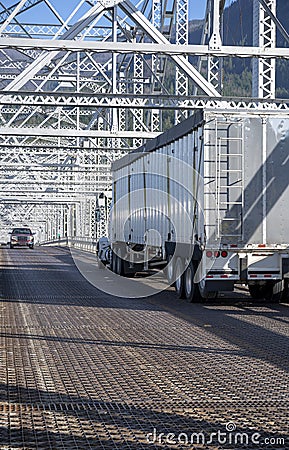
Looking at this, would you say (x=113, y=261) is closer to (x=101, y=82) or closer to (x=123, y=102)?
(x=123, y=102)

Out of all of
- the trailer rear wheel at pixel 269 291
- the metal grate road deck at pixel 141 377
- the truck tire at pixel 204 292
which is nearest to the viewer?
the metal grate road deck at pixel 141 377

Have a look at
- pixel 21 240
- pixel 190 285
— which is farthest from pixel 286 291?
pixel 21 240

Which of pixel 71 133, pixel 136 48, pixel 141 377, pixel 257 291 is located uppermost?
pixel 136 48

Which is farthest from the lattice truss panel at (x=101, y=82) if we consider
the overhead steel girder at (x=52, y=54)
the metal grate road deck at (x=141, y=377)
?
the metal grate road deck at (x=141, y=377)

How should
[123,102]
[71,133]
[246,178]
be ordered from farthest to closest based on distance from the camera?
[71,133], [123,102], [246,178]

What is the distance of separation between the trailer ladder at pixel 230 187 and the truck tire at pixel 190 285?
157 centimetres

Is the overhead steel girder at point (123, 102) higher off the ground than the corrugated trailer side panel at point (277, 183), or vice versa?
the overhead steel girder at point (123, 102)

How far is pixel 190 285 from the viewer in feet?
65.0

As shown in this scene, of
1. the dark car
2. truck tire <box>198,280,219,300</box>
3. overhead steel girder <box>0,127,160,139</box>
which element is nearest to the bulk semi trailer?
truck tire <box>198,280,219,300</box>

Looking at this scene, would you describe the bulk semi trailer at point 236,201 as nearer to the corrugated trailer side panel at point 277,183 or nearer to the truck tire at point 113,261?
the corrugated trailer side panel at point 277,183

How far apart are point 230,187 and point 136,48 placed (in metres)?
5.30

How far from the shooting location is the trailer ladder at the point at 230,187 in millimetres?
18344

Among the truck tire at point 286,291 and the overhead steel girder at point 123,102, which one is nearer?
the truck tire at point 286,291

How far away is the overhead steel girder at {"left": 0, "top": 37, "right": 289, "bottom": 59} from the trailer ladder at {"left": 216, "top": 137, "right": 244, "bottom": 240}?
165 inches
